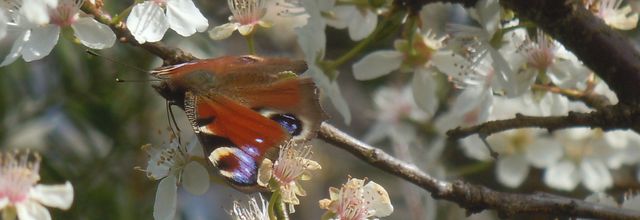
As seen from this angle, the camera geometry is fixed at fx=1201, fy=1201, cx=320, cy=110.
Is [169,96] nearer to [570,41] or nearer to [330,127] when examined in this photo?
[330,127]

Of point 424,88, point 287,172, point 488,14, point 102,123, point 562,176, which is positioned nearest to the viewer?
point 287,172

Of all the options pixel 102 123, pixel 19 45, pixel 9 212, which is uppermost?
pixel 19 45

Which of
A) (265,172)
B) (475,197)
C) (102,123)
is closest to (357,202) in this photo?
(265,172)

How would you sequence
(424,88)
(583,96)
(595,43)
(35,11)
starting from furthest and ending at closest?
1. (424,88)
2. (583,96)
3. (595,43)
4. (35,11)

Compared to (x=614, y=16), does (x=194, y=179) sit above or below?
below

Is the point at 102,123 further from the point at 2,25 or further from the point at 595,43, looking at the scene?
the point at 595,43

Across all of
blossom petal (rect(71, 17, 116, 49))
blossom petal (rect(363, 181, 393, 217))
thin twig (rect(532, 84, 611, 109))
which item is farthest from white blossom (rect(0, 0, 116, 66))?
thin twig (rect(532, 84, 611, 109))

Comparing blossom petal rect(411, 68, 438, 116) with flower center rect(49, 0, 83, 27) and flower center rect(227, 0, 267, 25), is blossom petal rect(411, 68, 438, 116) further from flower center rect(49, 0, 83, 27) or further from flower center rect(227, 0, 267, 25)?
flower center rect(49, 0, 83, 27)

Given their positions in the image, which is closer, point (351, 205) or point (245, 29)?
point (351, 205)
